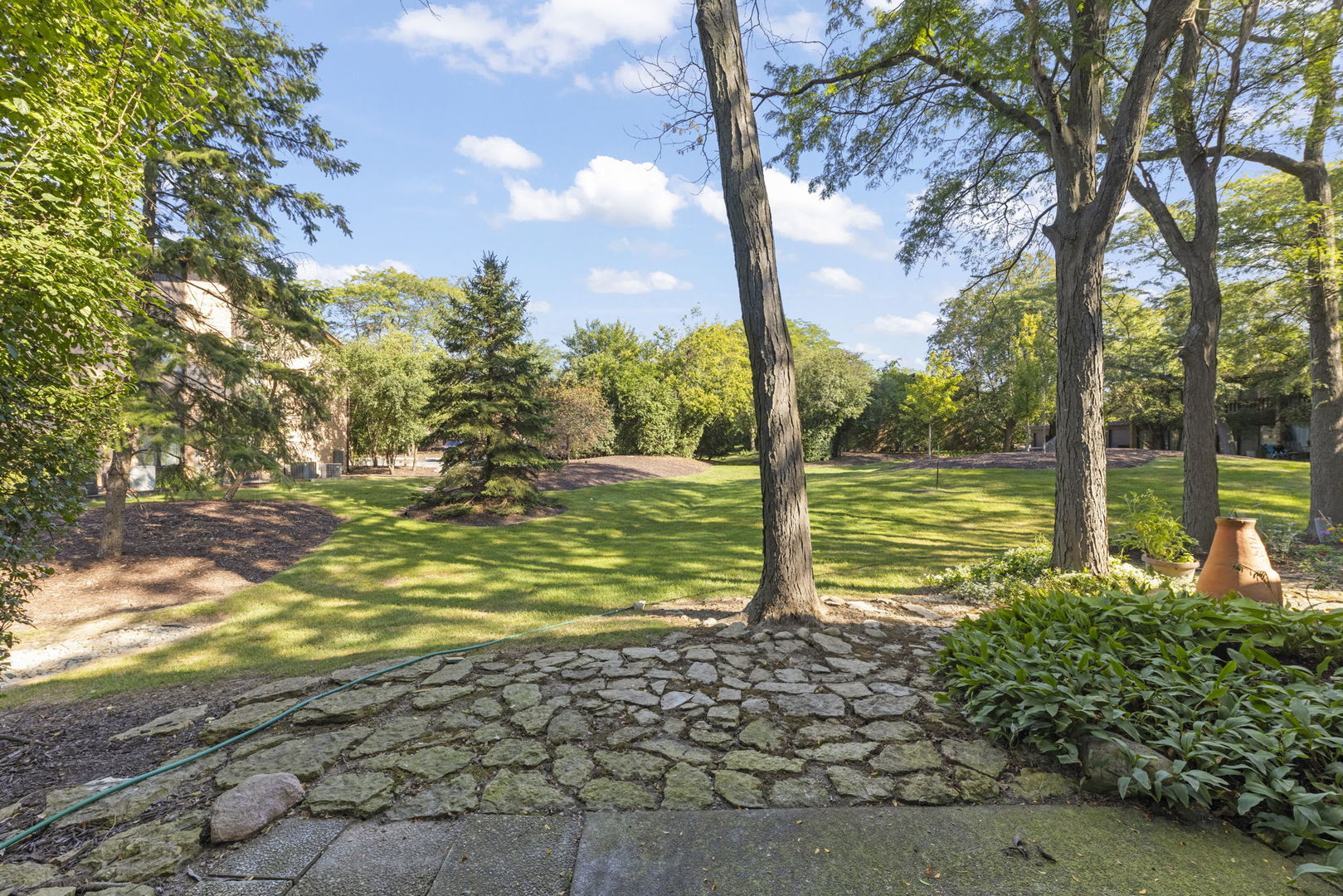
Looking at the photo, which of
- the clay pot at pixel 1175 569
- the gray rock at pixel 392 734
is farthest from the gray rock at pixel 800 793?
the clay pot at pixel 1175 569

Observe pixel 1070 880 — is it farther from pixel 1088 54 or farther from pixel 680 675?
pixel 1088 54

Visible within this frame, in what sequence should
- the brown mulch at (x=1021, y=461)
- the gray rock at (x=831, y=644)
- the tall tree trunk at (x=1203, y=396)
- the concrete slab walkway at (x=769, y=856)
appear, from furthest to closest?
the brown mulch at (x=1021, y=461), the tall tree trunk at (x=1203, y=396), the gray rock at (x=831, y=644), the concrete slab walkway at (x=769, y=856)

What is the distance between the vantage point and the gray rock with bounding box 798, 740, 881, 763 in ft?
8.09

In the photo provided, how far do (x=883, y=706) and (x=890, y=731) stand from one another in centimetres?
27

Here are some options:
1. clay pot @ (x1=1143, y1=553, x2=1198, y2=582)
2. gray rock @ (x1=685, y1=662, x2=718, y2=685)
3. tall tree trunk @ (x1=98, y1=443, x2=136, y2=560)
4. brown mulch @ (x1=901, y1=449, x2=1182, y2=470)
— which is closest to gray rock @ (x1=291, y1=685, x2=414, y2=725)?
gray rock @ (x1=685, y1=662, x2=718, y2=685)

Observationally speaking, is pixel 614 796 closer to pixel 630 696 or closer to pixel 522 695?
pixel 630 696

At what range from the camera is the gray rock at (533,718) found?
276 centimetres

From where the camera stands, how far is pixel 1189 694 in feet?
7.93

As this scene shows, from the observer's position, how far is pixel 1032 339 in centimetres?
2038

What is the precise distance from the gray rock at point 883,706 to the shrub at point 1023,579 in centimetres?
202

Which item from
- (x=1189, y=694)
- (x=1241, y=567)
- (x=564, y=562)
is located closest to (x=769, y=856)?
(x=1189, y=694)

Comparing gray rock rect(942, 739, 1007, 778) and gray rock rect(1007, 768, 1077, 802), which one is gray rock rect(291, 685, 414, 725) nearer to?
gray rock rect(942, 739, 1007, 778)

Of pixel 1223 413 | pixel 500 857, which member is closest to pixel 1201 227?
pixel 500 857

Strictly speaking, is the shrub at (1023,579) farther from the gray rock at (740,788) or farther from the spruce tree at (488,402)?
the spruce tree at (488,402)
